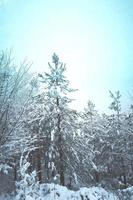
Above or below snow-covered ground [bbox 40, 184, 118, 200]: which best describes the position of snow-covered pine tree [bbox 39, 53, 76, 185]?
above

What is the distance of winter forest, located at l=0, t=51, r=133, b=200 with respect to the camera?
559 centimetres

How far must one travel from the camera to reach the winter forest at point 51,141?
220 inches

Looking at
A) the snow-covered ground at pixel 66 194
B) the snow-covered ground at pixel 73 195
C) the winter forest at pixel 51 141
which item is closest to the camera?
the winter forest at pixel 51 141

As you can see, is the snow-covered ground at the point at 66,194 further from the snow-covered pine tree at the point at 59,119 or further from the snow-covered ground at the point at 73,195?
the snow-covered pine tree at the point at 59,119

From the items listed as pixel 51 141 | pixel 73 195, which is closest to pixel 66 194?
pixel 73 195

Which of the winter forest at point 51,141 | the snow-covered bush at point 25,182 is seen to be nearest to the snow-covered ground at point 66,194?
the winter forest at point 51,141

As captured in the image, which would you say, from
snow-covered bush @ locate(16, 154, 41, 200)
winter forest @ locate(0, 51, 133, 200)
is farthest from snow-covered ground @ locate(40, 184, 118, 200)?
snow-covered bush @ locate(16, 154, 41, 200)

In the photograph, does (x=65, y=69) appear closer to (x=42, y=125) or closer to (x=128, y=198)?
(x=42, y=125)

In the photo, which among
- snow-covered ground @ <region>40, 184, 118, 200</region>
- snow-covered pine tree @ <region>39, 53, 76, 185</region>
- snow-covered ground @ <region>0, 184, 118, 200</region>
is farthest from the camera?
snow-covered pine tree @ <region>39, 53, 76, 185</region>

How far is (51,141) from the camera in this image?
17188 mm

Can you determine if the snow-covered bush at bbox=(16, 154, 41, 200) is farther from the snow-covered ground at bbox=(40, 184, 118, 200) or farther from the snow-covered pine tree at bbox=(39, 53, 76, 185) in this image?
the snow-covered pine tree at bbox=(39, 53, 76, 185)

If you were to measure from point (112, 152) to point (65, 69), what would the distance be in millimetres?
13073

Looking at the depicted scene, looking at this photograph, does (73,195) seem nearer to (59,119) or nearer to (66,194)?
(66,194)

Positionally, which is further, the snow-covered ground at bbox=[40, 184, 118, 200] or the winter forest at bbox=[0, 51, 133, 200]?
the snow-covered ground at bbox=[40, 184, 118, 200]
